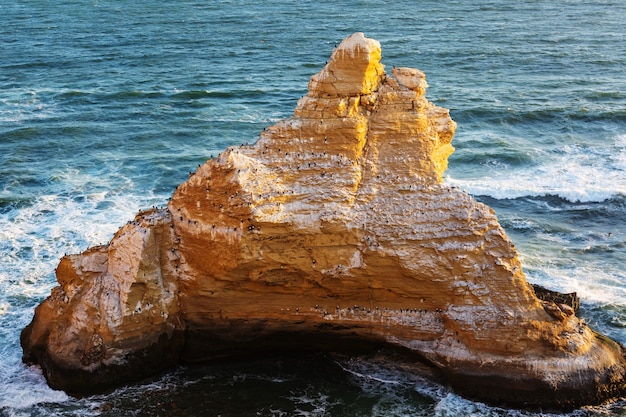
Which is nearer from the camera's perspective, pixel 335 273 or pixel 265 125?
pixel 335 273

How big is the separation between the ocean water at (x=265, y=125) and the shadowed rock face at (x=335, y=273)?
2.91ft

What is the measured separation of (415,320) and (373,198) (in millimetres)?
3296

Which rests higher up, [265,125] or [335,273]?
[265,125]

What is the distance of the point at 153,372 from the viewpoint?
21297 millimetres

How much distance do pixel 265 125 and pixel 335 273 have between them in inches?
810

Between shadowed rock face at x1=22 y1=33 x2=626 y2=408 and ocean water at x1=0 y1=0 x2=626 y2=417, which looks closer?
shadowed rock face at x1=22 y1=33 x2=626 y2=408

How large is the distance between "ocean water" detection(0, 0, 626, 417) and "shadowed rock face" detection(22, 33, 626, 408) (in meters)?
0.89

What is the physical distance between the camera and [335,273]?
20.4 meters

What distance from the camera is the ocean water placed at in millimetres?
20953

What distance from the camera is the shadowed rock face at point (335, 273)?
789 inches

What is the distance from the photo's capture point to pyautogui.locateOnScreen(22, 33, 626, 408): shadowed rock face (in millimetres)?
20047

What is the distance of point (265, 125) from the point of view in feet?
131

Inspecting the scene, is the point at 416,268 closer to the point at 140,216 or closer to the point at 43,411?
the point at 140,216

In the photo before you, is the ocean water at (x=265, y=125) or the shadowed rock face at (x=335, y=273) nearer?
the shadowed rock face at (x=335, y=273)
